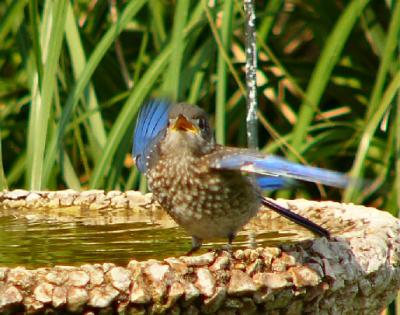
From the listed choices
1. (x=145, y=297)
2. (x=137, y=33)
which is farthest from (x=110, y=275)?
(x=137, y=33)

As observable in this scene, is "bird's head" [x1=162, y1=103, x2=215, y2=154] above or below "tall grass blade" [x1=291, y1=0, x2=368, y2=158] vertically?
below

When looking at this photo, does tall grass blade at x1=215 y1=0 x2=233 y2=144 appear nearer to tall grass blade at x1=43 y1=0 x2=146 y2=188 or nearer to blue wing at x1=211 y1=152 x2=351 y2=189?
tall grass blade at x1=43 y1=0 x2=146 y2=188

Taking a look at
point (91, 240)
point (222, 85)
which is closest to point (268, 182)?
point (91, 240)

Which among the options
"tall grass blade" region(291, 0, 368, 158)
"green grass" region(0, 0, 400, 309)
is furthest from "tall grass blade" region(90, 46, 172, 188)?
"tall grass blade" region(291, 0, 368, 158)

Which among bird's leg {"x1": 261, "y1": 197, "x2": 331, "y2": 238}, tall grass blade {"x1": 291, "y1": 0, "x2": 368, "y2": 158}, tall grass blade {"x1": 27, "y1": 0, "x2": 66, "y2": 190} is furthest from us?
tall grass blade {"x1": 291, "y1": 0, "x2": 368, "y2": 158}

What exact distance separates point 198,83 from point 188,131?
51.4 inches

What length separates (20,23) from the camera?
4008 mm

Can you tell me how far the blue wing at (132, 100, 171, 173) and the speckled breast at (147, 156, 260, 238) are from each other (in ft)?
1.09

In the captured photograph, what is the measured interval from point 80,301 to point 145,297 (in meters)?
0.12

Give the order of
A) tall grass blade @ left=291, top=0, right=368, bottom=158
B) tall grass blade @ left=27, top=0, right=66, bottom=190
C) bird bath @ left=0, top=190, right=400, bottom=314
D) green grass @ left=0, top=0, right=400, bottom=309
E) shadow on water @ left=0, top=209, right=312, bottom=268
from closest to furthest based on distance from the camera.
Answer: bird bath @ left=0, top=190, right=400, bottom=314 → shadow on water @ left=0, top=209, right=312, bottom=268 → tall grass blade @ left=27, top=0, right=66, bottom=190 → green grass @ left=0, top=0, right=400, bottom=309 → tall grass blade @ left=291, top=0, right=368, bottom=158

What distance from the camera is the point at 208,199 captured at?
7.62 feet

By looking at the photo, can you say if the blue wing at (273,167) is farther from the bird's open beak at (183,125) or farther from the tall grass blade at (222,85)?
the tall grass blade at (222,85)

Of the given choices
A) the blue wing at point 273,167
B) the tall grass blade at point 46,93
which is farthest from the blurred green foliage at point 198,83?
the blue wing at point 273,167

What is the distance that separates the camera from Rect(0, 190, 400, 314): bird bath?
174cm
